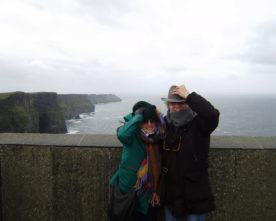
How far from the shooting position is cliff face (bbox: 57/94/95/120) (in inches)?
4247

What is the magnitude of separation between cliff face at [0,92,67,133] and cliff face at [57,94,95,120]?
1432 inches

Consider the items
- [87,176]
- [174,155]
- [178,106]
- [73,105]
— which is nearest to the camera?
[174,155]

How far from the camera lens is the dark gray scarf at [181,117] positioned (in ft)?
7.53

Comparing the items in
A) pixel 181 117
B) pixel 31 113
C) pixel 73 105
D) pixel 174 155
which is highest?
pixel 181 117

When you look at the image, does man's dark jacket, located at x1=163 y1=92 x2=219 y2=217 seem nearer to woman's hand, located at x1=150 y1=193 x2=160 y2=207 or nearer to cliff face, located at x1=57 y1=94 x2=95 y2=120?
woman's hand, located at x1=150 y1=193 x2=160 y2=207

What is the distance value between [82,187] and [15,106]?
186ft

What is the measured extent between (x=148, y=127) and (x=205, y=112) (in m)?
0.59

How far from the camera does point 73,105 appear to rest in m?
118

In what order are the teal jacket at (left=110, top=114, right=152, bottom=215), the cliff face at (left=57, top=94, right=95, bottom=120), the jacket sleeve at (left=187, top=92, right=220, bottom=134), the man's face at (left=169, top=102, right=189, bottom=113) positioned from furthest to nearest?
the cliff face at (left=57, top=94, right=95, bottom=120) < the man's face at (left=169, top=102, right=189, bottom=113) < the teal jacket at (left=110, top=114, right=152, bottom=215) < the jacket sleeve at (left=187, top=92, right=220, bottom=134)

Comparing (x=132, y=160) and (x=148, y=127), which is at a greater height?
(x=148, y=127)

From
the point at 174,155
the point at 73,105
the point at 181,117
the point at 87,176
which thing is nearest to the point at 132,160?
the point at 174,155

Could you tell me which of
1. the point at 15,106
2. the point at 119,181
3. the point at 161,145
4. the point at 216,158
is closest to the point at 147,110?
the point at 161,145

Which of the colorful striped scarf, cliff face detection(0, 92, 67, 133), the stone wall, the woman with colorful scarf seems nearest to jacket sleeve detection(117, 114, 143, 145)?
the woman with colorful scarf

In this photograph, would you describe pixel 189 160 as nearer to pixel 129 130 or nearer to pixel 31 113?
pixel 129 130
